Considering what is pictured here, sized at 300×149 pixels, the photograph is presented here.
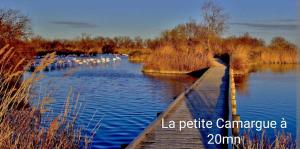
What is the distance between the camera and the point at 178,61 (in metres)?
27.7

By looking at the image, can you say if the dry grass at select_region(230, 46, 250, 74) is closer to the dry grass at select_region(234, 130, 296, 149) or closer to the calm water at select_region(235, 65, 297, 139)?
the calm water at select_region(235, 65, 297, 139)

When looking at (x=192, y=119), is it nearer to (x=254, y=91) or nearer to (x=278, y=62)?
(x=254, y=91)

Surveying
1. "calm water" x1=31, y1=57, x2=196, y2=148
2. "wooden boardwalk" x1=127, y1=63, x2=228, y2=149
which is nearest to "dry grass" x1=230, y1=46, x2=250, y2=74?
"calm water" x1=31, y1=57, x2=196, y2=148

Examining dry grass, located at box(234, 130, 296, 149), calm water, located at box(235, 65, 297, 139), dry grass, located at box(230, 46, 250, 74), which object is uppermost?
dry grass, located at box(234, 130, 296, 149)

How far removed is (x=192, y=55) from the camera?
2773cm

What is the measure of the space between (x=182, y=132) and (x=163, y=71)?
68.7 feet

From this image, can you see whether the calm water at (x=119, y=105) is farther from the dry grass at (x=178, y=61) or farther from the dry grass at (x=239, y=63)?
the dry grass at (x=239, y=63)

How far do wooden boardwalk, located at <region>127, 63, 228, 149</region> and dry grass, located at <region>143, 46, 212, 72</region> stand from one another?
1360cm

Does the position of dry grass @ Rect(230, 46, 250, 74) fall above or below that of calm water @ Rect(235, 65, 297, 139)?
above

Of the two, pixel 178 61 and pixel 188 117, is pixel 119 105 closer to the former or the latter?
pixel 188 117

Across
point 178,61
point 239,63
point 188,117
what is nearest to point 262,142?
point 188,117

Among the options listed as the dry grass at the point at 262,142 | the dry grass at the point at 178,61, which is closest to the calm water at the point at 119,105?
the dry grass at the point at 262,142

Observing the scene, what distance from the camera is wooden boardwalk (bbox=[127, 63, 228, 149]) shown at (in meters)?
5.84

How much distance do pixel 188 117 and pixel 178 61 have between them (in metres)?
19.7
